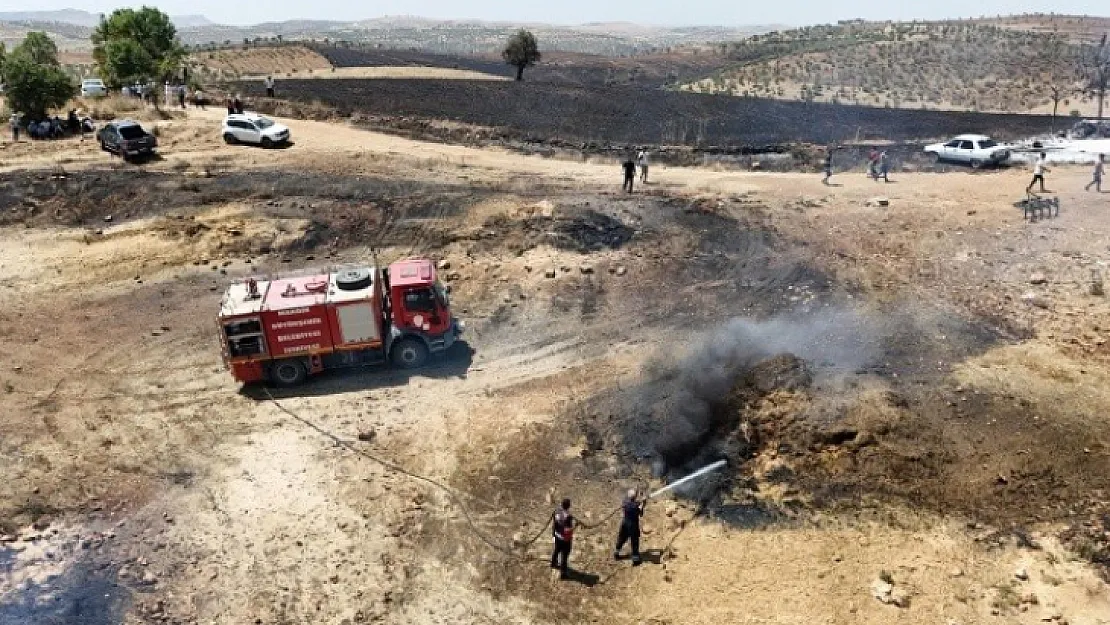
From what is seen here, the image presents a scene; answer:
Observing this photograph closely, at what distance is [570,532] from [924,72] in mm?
63996

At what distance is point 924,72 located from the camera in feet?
212

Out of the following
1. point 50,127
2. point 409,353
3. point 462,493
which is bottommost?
point 462,493

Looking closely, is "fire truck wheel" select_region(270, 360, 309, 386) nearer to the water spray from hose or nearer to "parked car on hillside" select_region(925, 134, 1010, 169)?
the water spray from hose

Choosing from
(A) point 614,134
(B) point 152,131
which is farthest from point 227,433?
(A) point 614,134

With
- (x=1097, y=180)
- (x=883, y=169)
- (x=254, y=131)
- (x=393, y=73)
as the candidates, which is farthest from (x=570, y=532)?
(x=393, y=73)

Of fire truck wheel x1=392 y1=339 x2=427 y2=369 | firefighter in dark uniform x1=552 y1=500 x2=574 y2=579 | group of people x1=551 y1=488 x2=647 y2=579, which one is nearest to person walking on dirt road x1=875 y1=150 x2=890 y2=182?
fire truck wheel x1=392 y1=339 x2=427 y2=369

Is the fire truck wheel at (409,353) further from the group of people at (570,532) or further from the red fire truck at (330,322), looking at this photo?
the group of people at (570,532)

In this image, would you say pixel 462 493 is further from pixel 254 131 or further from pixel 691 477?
pixel 254 131

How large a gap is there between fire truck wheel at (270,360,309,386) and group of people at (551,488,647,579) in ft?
29.9

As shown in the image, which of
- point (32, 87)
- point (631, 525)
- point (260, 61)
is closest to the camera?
point (631, 525)

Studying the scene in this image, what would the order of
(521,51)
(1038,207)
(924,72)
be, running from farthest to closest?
(924,72) → (521,51) → (1038,207)

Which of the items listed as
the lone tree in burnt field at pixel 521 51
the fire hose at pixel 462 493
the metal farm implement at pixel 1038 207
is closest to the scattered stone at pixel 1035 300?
the metal farm implement at pixel 1038 207

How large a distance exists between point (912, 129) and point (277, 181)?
34.4 m

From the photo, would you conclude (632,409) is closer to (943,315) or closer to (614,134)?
(943,315)
